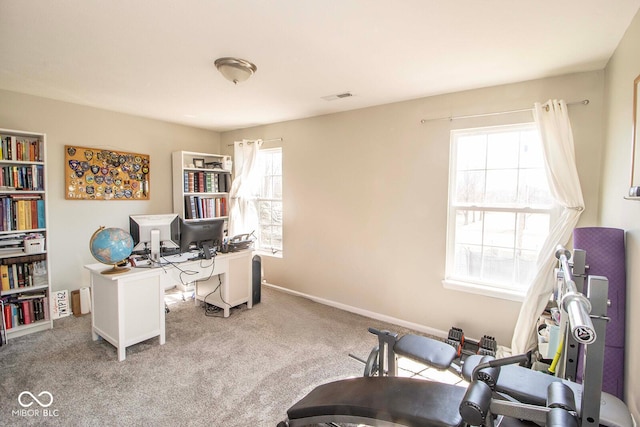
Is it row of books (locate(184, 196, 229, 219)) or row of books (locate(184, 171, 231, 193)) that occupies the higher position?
row of books (locate(184, 171, 231, 193))

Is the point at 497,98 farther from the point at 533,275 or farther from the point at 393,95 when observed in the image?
the point at 533,275

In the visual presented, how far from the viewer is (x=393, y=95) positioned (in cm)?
304

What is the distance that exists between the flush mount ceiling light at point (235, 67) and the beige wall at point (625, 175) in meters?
2.35

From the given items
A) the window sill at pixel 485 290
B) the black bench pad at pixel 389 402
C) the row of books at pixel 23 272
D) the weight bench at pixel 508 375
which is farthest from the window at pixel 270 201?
the black bench pad at pixel 389 402

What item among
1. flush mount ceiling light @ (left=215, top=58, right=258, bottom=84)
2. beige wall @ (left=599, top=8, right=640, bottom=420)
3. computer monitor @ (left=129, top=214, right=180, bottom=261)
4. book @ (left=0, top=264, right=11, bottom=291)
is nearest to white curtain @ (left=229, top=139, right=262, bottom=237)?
computer monitor @ (left=129, top=214, right=180, bottom=261)

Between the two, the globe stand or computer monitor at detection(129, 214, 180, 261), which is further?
computer monitor at detection(129, 214, 180, 261)

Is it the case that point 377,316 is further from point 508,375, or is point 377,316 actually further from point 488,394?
point 488,394

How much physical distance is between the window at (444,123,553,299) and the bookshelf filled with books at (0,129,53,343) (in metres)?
4.11

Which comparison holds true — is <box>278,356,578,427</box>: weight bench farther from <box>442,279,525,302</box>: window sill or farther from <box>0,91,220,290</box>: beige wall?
<box>0,91,220,290</box>: beige wall

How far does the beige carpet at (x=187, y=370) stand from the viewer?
Result: 197 centimetres

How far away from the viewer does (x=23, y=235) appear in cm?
307

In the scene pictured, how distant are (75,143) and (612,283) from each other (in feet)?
16.6

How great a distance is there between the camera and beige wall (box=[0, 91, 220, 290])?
321 centimetres

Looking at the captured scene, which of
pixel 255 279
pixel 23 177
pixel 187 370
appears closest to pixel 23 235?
pixel 23 177
